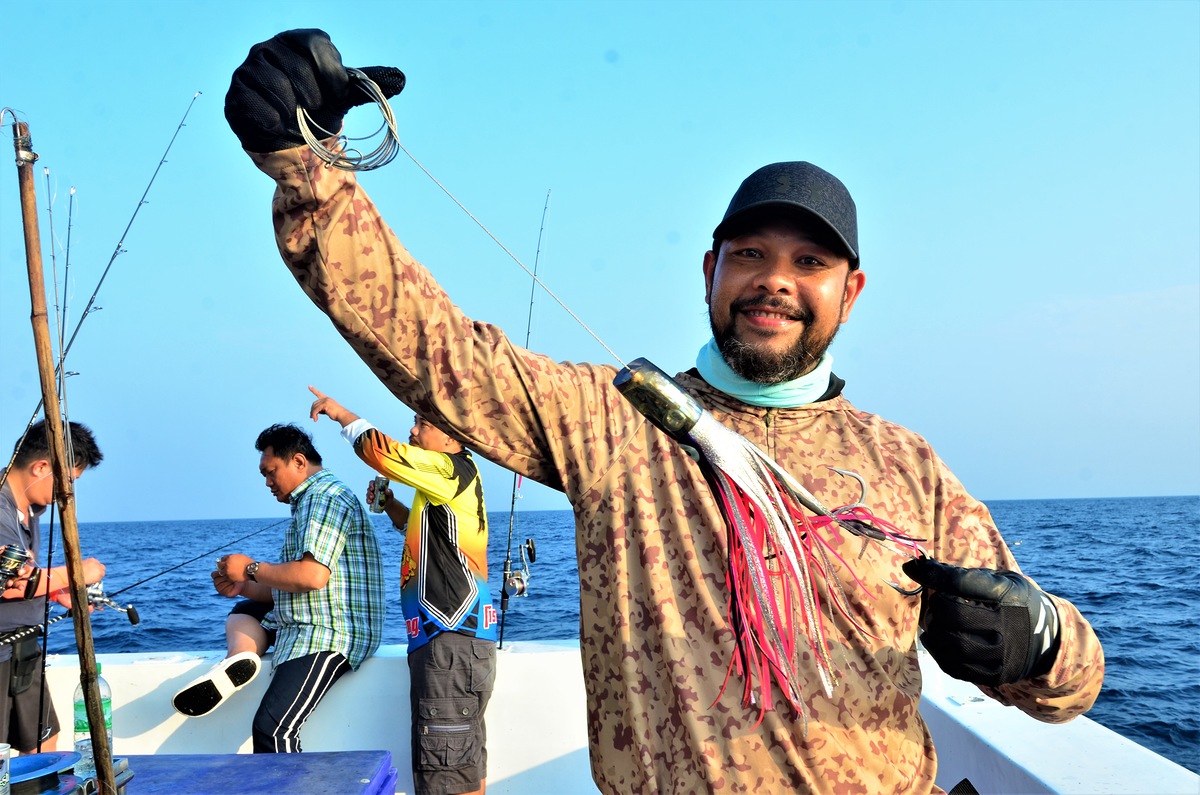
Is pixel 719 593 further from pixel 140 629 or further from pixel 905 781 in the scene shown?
pixel 140 629

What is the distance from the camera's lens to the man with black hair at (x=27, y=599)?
179 inches

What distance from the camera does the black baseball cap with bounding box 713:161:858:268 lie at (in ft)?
6.98

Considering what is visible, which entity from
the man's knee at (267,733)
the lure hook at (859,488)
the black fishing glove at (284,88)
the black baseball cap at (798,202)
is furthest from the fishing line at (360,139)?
the man's knee at (267,733)

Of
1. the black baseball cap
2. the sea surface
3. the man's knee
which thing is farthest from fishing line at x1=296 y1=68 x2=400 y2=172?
the man's knee

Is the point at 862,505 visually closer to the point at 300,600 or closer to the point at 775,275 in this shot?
the point at 775,275

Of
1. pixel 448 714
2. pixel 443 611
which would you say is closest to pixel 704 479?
pixel 443 611

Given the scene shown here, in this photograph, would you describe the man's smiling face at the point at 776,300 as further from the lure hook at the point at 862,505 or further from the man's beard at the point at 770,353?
the lure hook at the point at 862,505

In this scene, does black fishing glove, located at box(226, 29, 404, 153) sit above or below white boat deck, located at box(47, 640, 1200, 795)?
above

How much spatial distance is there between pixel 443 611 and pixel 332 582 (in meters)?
0.70

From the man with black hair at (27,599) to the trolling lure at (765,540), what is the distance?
149 inches

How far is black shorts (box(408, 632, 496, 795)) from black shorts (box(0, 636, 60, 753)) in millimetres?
1982

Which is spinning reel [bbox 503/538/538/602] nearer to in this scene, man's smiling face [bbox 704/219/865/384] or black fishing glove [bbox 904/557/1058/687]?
man's smiling face [bbox 704/219/865/384]

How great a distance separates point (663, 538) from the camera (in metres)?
2.03

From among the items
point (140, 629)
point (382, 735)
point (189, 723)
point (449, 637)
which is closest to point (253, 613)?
point (189, 723)
